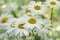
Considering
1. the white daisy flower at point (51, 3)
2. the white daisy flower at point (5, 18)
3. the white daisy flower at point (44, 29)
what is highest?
the white daisy flower at point (51, 3)

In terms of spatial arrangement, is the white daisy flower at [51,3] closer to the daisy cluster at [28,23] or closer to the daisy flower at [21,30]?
the daisy cluster at [28,23]

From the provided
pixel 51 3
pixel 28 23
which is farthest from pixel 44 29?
pixel 51 3

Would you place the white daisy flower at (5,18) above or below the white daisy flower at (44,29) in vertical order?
above

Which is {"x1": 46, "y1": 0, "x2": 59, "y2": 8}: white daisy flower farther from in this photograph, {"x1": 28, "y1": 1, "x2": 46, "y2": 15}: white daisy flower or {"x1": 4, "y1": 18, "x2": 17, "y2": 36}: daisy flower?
{"x1": 4, "y1": 18, "x2": 17, "y2": 36}: daisy flower

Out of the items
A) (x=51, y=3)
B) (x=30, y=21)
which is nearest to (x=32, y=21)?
(x=30, y=21)

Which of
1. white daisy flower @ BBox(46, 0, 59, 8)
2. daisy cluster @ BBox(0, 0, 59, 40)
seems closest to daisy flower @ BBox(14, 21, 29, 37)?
daisy cluster @ BBox(0, 0, 59, 40)

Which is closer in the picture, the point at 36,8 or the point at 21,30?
the point at 21,30

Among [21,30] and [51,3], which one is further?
[51,3]

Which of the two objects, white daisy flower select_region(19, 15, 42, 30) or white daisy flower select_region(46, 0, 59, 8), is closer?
white daisy flower select_region(19, 15, 42, 30)

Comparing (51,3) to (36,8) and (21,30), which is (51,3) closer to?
(36,8)

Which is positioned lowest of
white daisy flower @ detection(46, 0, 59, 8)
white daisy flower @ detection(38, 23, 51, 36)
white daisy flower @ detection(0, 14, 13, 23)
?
white daisy flower @ detection(38, 23, 51, 36)

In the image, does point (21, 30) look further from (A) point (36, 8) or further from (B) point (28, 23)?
(A) point (36, 8)

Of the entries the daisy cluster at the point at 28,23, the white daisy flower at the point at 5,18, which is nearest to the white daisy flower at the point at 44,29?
the daisy cluster at the point at 28,23
